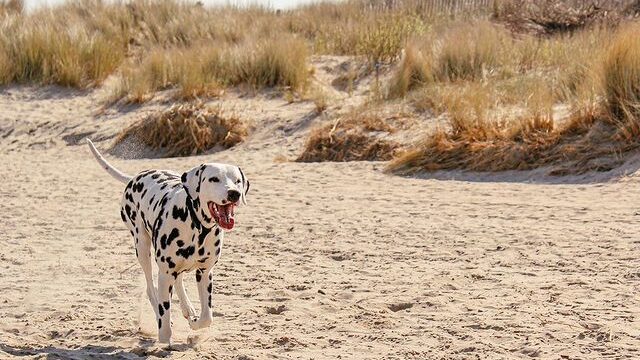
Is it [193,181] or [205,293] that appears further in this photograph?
[205,293]

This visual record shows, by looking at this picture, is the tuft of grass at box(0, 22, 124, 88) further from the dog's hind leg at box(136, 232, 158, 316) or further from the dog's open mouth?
the dog's open mouth

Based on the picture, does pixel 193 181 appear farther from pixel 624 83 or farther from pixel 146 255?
pixel 624 83

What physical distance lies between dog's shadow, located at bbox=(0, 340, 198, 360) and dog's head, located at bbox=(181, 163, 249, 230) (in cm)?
95

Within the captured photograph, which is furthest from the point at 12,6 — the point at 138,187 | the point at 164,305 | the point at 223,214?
the point at 223,214

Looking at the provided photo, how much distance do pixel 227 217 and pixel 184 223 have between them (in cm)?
36

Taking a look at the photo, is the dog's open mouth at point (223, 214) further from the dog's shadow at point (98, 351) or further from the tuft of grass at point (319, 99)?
the tuft of grass at point (319, 99)

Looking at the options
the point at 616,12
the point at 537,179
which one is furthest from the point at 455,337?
the point at 616,12

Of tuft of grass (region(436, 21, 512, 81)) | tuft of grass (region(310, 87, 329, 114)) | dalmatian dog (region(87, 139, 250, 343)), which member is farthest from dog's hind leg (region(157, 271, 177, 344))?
tuft of grass (region(436, 21, 512, 81))

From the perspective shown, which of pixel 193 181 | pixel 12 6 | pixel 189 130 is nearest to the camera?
pixel 193 181

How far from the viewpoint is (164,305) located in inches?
290

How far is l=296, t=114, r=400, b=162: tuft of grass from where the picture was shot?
15.1m

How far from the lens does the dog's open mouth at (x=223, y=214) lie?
6754 millimetres

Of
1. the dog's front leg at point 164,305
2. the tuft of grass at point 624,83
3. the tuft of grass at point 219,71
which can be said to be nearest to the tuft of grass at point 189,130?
the tuft of grass at point 219,71

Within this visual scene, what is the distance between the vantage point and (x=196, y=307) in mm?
8641
